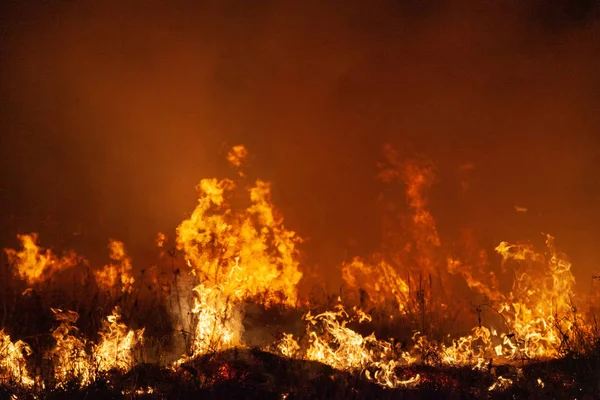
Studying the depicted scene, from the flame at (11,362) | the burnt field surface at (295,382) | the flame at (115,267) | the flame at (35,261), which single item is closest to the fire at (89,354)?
the burnt field surface at (295,382)

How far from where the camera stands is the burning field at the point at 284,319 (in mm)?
6449

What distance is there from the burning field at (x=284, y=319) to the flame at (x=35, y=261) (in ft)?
0.17

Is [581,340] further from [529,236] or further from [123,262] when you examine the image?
[123,262]

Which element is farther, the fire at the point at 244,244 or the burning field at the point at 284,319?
the fire at the point at 244,244

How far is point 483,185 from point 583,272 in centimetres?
372

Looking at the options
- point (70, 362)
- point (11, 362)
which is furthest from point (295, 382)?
point (11, 362)

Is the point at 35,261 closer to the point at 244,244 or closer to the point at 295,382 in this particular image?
the point at 244,244

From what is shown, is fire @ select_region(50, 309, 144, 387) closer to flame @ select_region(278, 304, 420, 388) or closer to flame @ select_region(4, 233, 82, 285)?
flame @ select_region(278, 304, 420, 388)

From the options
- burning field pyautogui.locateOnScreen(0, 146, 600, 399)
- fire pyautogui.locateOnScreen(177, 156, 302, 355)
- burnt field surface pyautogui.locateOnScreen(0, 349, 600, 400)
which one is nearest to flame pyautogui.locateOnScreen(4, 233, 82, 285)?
burning field pyautogui.locateOnScreen(0, 146, 600, 399)

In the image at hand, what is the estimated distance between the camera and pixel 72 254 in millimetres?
17281

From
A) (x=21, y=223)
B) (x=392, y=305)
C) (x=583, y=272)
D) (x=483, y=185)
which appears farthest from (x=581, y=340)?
(x=21, y=223)

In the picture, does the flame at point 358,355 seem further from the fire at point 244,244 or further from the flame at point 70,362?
the fire at point 244,244

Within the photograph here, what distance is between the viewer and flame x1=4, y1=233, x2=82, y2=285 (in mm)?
15222

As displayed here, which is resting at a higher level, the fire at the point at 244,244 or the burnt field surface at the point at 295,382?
the fire at the point at 244,244
